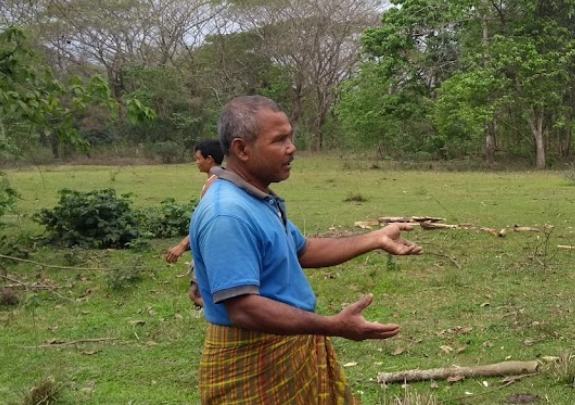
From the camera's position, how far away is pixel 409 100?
1131 inches

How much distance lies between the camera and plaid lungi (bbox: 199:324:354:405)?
8.38ft

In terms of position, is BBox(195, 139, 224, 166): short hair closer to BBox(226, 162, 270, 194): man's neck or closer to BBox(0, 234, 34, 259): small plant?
BBox(226, 162, 270, 194): man's neck

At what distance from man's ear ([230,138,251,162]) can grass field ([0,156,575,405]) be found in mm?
1920

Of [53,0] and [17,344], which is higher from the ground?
[53,0]

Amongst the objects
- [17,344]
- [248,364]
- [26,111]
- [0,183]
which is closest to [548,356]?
[248,364]

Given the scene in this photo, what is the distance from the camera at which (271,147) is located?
2.59 metres

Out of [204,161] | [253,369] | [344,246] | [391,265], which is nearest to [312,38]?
[391,265]

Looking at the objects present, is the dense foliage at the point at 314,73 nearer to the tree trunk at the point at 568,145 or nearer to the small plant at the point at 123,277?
the tree trunk at the point at 568,145

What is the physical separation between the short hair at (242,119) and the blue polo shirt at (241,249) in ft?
0.43

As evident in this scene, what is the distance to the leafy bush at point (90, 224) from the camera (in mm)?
10992

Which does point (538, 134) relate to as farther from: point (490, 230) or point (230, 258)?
point (230, 258)

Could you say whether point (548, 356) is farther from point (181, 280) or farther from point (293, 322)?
point (181, 280)

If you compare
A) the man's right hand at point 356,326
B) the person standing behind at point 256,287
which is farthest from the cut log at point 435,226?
the man's right hand at point 356,326

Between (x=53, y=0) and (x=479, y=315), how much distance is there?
814 cm
